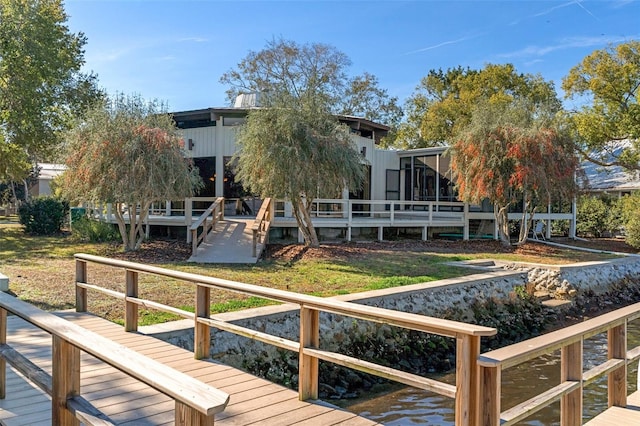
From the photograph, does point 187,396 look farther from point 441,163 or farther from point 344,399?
point 441,163

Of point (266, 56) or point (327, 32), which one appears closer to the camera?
point (327, 32)

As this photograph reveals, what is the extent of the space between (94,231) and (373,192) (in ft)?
35.1

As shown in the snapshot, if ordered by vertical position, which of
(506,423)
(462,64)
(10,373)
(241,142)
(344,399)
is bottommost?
(344,399)

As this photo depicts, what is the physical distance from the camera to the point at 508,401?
246 inches

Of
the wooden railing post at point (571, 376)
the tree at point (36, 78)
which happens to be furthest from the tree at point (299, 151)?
the wooden railing post at point (571, 376)

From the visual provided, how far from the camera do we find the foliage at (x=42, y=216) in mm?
19188

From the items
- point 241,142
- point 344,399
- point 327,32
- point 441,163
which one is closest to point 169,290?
point 344,399

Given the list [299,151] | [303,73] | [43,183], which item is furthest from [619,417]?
[43,183]

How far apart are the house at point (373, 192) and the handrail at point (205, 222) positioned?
4.57 ft

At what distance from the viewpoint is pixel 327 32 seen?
103 ft

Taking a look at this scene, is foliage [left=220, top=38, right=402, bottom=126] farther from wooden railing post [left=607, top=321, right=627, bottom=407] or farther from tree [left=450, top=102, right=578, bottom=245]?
wooden railing post [left=607, top=321, right=627, bottom=407]

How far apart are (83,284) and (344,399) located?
12.1 feet

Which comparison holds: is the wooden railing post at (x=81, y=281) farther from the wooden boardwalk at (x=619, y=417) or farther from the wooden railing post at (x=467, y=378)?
the wooden boardwalk at (x=619, y=417)

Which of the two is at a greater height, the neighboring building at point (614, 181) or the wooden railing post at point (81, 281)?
the neighboring building at point (614, 181)
